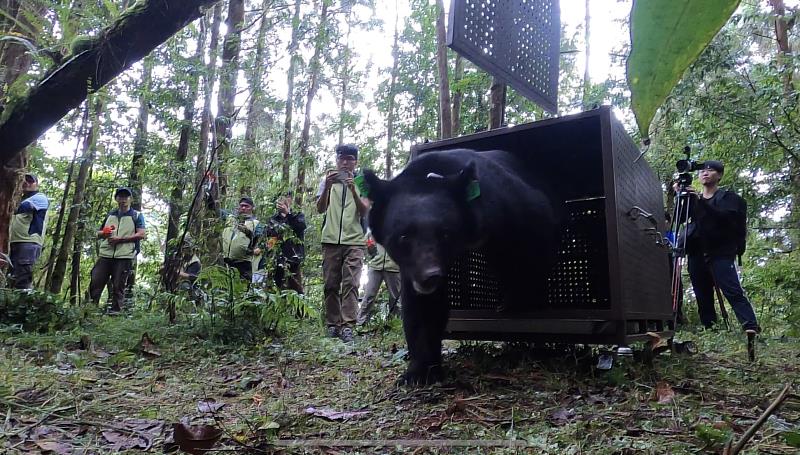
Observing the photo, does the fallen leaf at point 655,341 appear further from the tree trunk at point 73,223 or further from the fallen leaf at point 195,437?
the tree trunk at point 73,223

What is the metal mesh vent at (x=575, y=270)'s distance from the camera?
4.20 meters

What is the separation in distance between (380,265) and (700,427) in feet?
19.0

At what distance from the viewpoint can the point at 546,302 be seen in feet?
13.3

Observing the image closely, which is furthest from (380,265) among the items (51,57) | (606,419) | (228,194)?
(606,419)

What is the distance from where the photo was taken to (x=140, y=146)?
11242 mm

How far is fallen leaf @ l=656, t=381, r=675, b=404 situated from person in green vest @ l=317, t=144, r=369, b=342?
3.86 m

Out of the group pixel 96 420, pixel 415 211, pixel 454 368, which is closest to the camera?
pixel 96 420

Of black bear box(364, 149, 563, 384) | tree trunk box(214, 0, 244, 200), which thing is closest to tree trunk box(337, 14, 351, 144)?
tree trunk box(214, 0, 244, 200)

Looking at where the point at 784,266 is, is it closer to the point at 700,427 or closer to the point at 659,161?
the point at 659,161

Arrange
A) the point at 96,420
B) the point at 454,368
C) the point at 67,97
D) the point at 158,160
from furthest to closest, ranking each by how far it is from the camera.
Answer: the point at 158,160 → the point at 67,97 → the point at 454,368 → the point at 96,420

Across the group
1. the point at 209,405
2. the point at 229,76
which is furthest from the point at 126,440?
the point at 229,76

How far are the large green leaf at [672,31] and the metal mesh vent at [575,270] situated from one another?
3.88m

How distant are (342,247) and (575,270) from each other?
10.1 feet

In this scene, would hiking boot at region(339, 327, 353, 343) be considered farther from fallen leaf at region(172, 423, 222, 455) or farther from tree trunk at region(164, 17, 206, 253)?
fallen leaf at region(172, 423, 222, 455)
